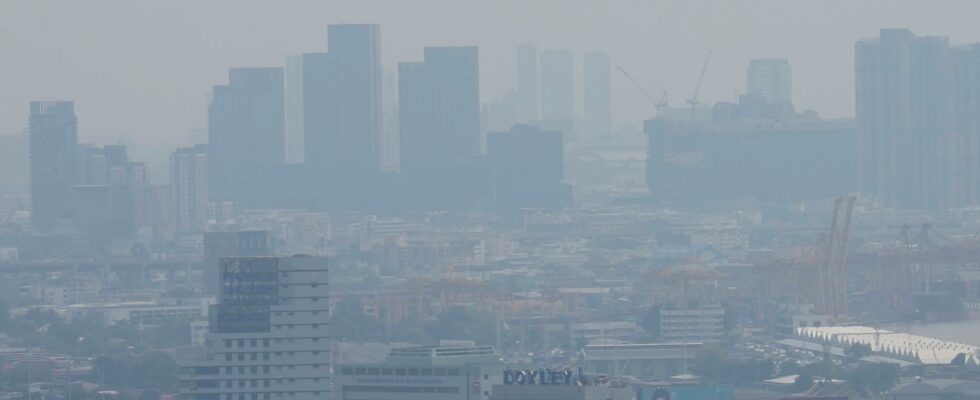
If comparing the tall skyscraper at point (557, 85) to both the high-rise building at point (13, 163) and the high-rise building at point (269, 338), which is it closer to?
the high-rise building at point (13, 163)

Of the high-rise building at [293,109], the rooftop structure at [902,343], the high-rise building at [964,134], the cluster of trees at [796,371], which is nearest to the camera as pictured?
the cluster of trees at [796,371]

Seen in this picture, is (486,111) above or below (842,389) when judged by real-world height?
above

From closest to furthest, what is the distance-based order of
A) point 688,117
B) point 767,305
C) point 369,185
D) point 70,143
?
point 767,305
point 70,143
point 369,185
point 688,117

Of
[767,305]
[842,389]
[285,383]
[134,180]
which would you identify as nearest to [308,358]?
[285,383]

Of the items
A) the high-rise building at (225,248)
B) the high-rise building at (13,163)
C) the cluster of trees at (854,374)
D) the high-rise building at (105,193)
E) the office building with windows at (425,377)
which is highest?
the high-rise building at (13,163)

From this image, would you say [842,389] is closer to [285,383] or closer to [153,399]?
[153,399]

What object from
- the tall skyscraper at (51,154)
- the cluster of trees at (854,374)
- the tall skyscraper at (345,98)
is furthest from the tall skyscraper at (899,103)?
the cluster of trees at (854,374)

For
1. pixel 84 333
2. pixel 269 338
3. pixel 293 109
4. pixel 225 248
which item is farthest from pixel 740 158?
pixel 269 338

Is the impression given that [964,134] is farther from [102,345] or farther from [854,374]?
[854,374]
